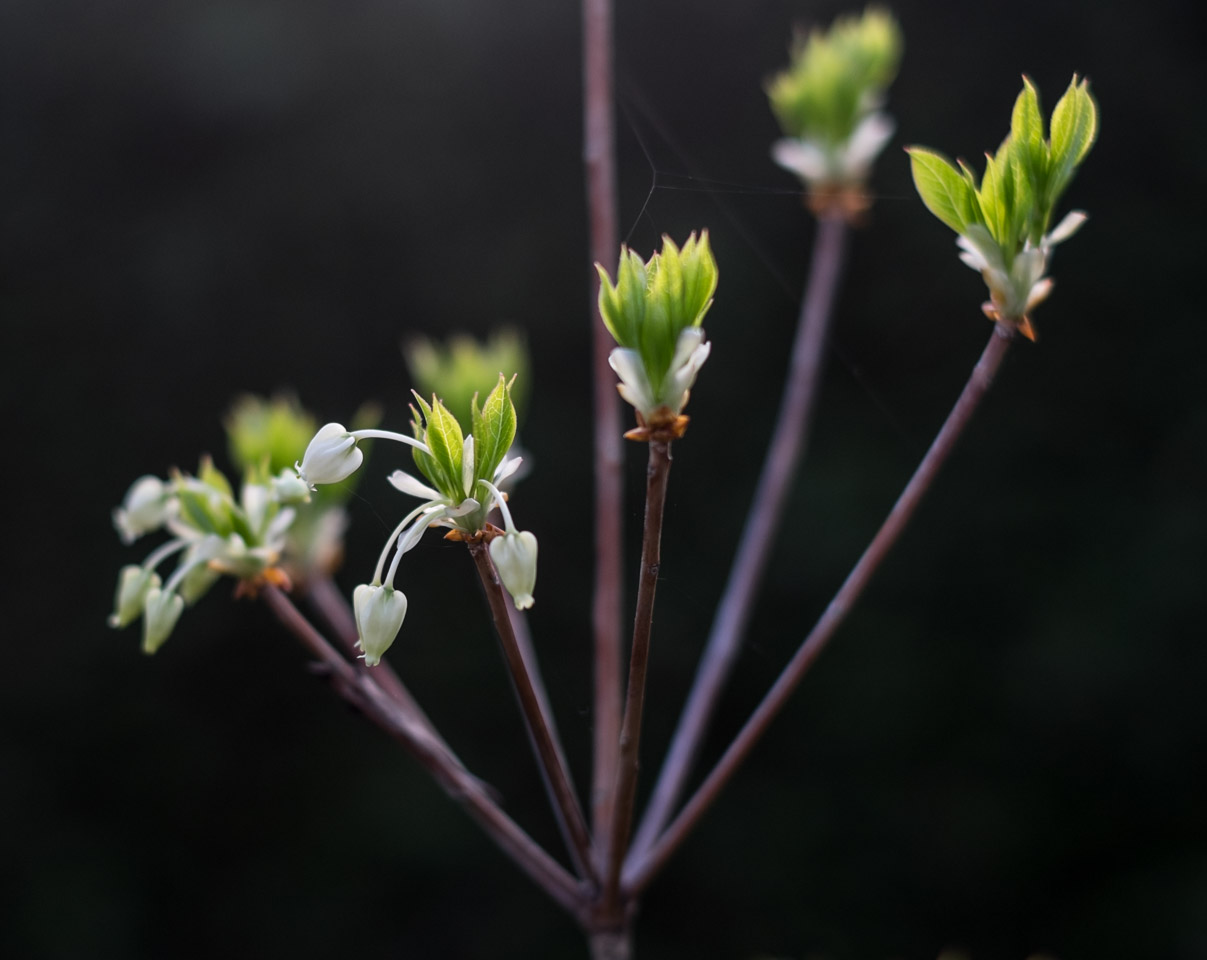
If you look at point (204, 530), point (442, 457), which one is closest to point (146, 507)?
point (204, 530)

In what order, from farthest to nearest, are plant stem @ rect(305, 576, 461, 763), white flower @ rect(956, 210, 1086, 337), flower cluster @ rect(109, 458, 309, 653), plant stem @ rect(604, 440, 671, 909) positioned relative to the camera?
1. plant stem @ rect(305, 576, 461, 763)
2. flower cluster @ rect(109, 458, 309, 653)
3. white flower @ rect(956, 210, 1086, 337)
4. plant stem @ rect(604, 440, 671, 909)

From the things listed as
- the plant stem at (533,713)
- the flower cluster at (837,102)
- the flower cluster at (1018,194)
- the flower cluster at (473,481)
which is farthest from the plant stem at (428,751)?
the flower cluster at (837,102)

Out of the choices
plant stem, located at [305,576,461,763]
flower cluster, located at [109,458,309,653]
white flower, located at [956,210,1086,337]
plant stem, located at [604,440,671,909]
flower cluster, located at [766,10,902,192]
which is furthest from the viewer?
flower cluster, located at [766,10,902,192]

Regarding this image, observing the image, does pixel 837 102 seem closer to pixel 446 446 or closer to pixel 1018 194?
pixel 1018 194

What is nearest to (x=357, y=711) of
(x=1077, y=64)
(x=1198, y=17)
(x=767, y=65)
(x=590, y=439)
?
(x=590, y=439)

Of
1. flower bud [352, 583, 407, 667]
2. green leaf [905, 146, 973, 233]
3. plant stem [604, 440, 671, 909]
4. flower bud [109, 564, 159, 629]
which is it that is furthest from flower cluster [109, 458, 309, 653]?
green leaf [905, 146, 973, 233]

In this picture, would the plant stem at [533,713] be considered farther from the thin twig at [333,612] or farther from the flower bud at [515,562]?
the thin twig at [333,612]

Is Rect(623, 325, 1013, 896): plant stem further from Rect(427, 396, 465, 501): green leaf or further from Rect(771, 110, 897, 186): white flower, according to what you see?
Rect(771, 110, 897, 186): white flower

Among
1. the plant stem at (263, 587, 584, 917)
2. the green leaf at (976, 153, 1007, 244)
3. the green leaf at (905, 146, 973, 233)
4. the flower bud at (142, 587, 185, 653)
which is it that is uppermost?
the green leaf at (905, 146, 973, 233)
